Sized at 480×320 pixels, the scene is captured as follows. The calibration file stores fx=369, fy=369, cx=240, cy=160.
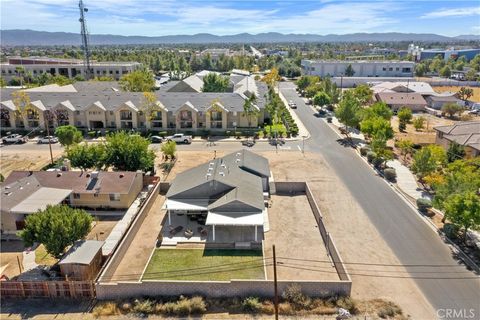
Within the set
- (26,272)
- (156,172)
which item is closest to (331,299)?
(26,272)

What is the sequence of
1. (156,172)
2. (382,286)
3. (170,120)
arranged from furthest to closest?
(170,120) < (156,172) < (382,286)

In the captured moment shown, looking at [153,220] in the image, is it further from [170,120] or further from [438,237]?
[170,120]

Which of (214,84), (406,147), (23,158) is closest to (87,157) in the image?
(23,158)

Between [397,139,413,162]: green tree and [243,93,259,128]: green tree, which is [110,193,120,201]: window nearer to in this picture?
[243,93,259,128]: green tree

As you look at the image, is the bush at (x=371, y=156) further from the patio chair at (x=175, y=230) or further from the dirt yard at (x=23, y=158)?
the dirt yard at (x=23, y=158)

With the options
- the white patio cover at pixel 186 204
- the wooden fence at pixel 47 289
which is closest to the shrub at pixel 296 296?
the white patio cover at pixel 186 204

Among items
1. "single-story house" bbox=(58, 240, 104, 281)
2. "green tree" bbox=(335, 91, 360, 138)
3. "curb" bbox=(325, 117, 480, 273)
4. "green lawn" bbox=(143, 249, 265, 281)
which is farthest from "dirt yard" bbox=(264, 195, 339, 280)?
"green tree" bbox=(335, 91, 360, 138)
